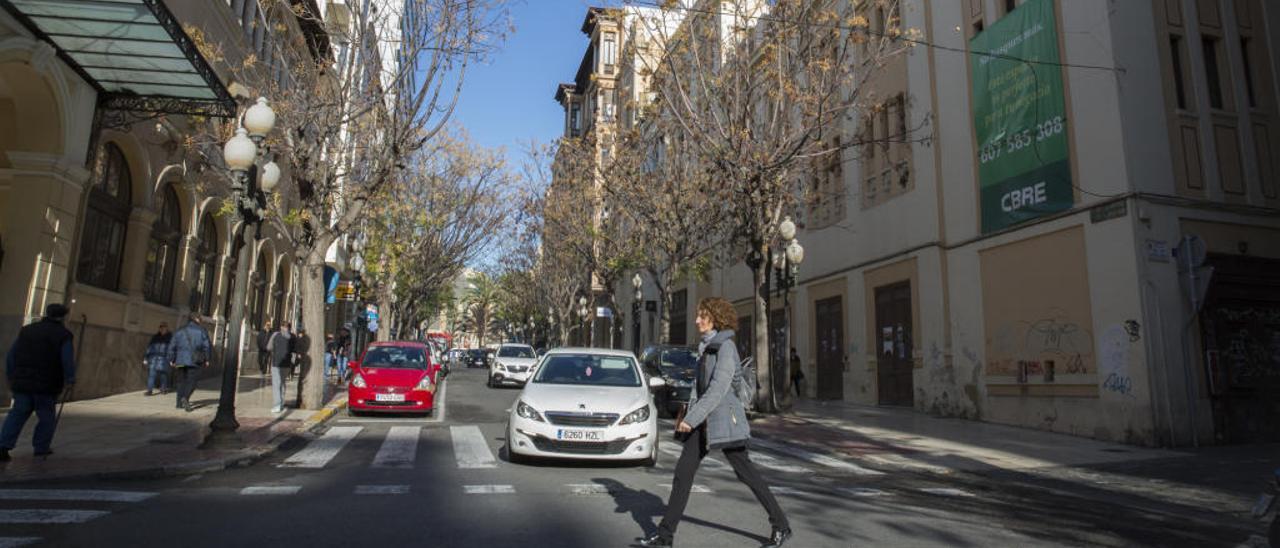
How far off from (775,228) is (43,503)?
14.5 m

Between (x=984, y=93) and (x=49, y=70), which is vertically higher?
(x=984, y=93)

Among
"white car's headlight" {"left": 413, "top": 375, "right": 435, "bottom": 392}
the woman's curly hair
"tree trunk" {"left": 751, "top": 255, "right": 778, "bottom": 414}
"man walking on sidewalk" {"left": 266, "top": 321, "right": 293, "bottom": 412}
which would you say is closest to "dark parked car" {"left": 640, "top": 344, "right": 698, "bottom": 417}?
"tree trunk" {"left": 751, "top": 255, "right": 778, "bottom": 414}

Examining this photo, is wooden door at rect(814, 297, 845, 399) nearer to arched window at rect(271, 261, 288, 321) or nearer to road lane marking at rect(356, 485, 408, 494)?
road lane marking at rect(356, 485, 408, 494)

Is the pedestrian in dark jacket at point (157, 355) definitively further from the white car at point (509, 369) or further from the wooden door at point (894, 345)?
the wooden door at point (894, 345)

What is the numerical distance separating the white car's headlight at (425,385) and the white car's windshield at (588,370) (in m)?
5.76

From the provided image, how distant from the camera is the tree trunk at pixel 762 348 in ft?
55.7

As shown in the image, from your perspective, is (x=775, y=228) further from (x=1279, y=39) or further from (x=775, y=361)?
(x=1279, y=39)

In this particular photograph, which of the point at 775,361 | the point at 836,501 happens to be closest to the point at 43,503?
the point at 836,501

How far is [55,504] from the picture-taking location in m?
6.14

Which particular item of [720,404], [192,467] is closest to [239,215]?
[192,467]

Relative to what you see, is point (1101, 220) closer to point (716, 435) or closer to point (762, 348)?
point (762, 348)

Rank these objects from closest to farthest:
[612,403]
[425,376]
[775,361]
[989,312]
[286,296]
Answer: [612,403] → [425,376] → [989,312] → [775,361] → [286,296]

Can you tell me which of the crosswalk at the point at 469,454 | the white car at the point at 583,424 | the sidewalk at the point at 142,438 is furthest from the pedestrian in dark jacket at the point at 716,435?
the sidewalk at the point at 142,438

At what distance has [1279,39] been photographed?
15.3 metres
